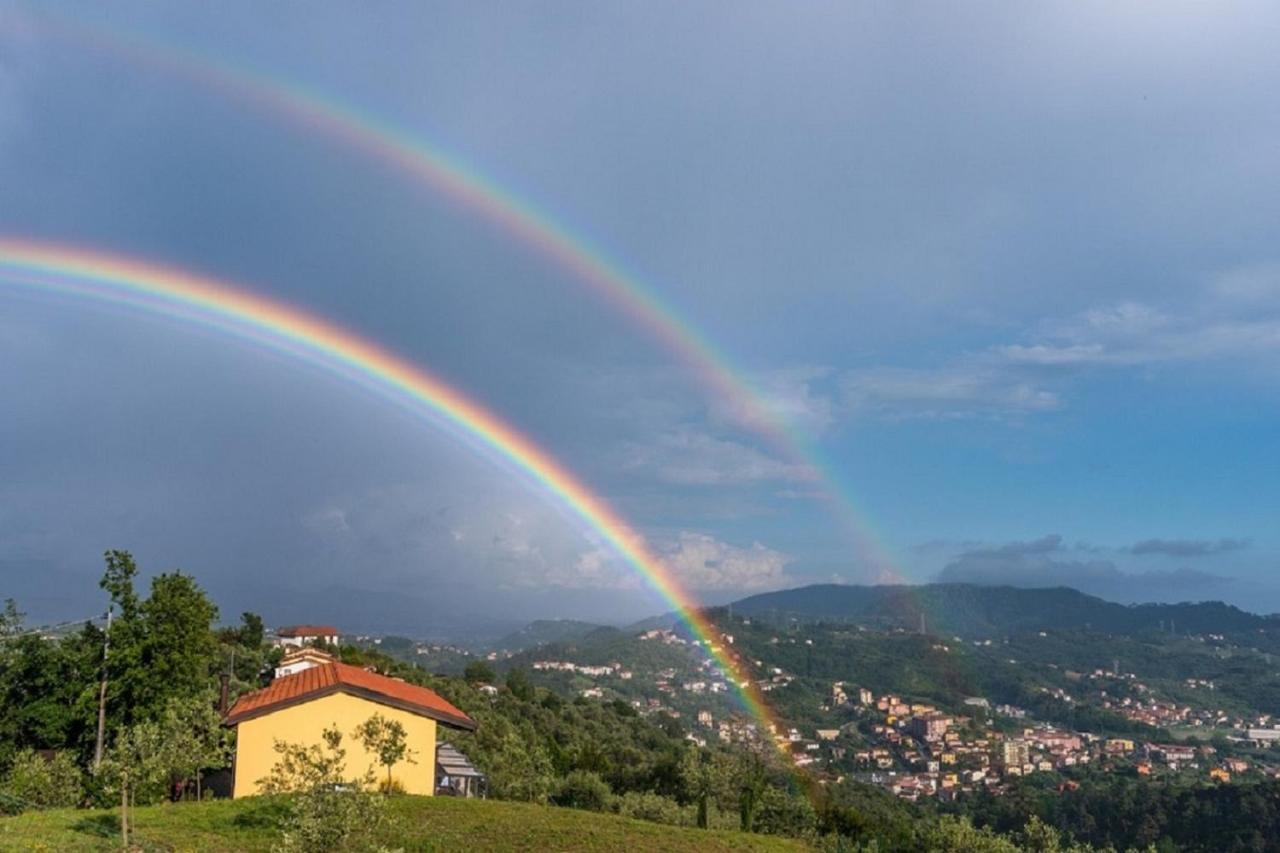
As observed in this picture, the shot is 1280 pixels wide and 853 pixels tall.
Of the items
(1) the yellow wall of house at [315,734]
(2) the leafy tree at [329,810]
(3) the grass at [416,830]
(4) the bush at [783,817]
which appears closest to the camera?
(2) the leafy tree at [329,810]

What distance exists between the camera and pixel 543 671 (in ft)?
534

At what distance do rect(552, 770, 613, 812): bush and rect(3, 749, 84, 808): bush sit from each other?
1840 cm

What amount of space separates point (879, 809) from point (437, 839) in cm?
5833

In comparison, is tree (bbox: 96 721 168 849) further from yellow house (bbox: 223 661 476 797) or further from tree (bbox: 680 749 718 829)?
tree (bbox: 680 749 718 829)

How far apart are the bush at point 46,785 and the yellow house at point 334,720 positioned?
4.49 metres

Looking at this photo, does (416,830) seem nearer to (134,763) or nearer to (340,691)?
(134,763)

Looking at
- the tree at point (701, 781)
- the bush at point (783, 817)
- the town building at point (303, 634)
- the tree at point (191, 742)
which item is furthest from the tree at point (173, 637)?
the town building at point (303, 634)

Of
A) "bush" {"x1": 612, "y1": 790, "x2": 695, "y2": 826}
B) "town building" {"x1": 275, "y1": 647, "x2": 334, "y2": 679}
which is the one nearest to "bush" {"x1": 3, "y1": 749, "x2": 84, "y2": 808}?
"bush" {"x1": 612, "y1": 790, "x2": 695, "y2": 826}

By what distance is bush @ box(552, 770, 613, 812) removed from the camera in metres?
37.2

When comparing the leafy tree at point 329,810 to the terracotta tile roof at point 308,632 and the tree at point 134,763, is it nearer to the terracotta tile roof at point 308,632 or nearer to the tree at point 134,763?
the tree at point 134,763

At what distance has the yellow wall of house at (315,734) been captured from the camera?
26.5m

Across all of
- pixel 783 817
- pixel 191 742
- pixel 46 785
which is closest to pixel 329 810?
pixel 191 742

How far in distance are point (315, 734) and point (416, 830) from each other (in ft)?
27.5

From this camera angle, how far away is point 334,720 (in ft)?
89.1
